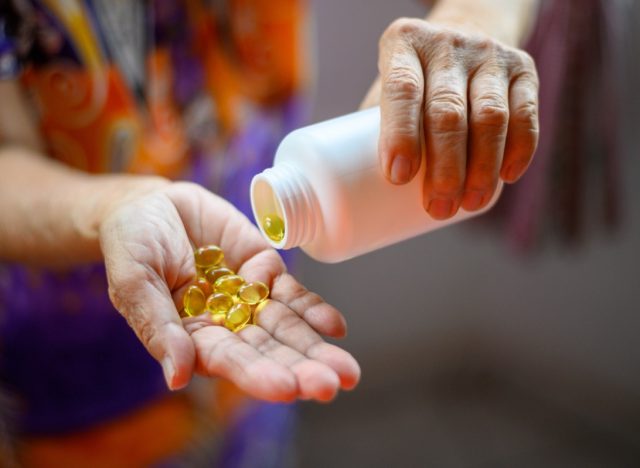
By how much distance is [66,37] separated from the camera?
2.15 ft

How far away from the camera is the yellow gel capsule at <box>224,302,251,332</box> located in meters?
0.49

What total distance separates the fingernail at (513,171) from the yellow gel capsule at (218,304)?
0.71 feet

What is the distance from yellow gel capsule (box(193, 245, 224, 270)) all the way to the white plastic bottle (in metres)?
0.05

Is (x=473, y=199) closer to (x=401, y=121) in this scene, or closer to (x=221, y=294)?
(x=401, y=121)

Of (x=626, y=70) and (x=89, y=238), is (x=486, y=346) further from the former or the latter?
(x=89, y=238)

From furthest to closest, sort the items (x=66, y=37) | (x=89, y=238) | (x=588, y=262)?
(x=588, y=262), (x=66, y=37), (x=89, y=238)

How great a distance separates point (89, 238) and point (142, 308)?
5.2 inches

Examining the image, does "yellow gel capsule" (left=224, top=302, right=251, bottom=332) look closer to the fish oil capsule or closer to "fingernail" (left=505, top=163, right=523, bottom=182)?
the fish oil capsule

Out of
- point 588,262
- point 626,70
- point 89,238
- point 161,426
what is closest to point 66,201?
point 89,238

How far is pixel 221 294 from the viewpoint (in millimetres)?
520

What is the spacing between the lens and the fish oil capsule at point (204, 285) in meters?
0.53

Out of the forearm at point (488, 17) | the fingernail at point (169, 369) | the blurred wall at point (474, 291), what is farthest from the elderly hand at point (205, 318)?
the blurred wall at point (474, 291)

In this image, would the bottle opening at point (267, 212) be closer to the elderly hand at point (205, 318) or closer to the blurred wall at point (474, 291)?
the elderly hand at point (205, 318)

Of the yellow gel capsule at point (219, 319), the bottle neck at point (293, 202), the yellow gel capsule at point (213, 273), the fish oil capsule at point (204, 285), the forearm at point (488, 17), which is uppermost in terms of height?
the forearm at point (488, 17)
